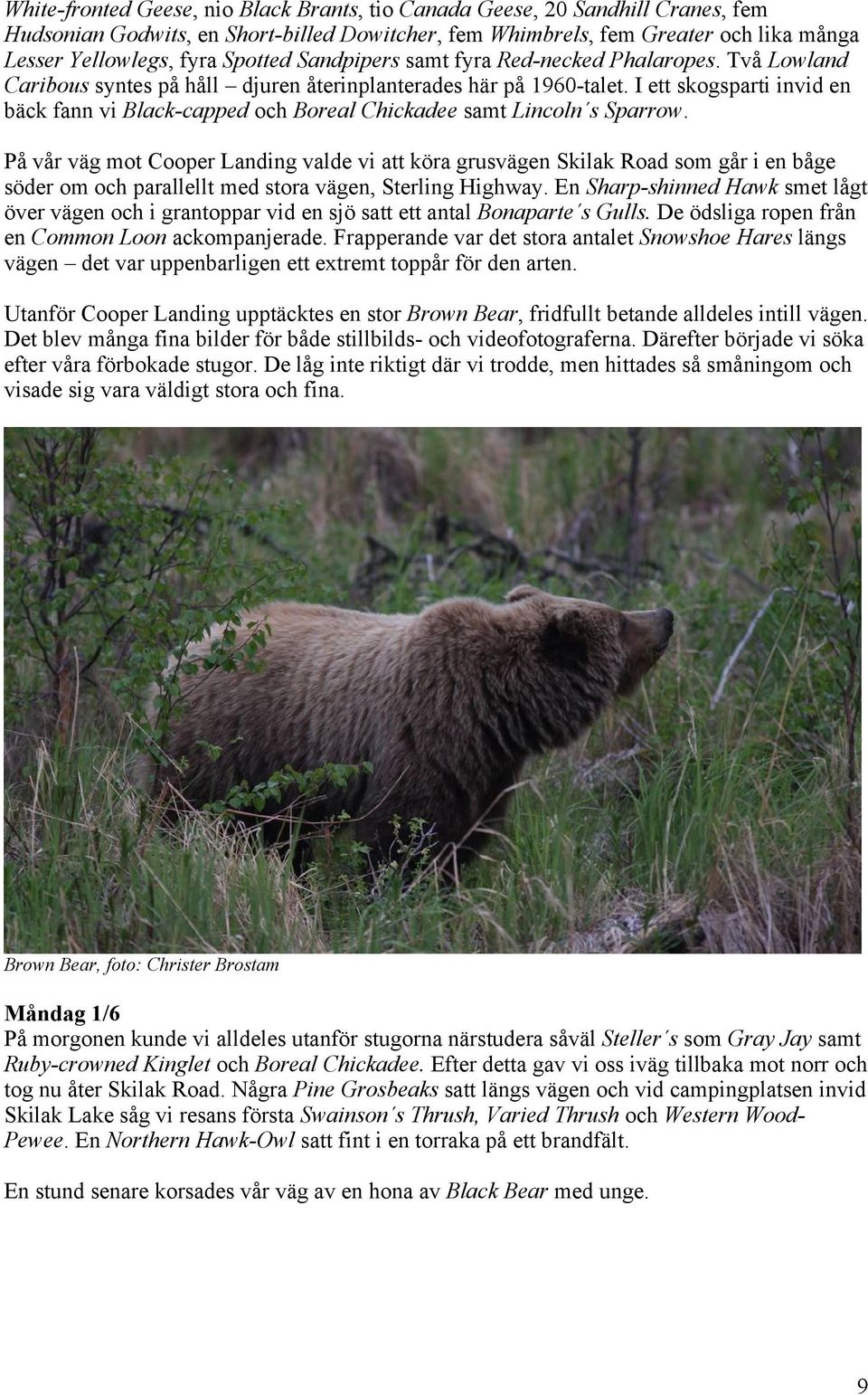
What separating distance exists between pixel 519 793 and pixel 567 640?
2.73 ft

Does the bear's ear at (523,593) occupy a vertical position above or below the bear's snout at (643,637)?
above

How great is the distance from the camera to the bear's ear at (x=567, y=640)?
6.11m

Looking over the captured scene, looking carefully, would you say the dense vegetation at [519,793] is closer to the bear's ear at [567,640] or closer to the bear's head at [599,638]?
the bear's head at [599,638]

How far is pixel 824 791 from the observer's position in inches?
221

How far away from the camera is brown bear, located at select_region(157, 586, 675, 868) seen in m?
5.88

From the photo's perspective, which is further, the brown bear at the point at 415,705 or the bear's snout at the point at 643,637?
the bear's snout at the point at 643,637

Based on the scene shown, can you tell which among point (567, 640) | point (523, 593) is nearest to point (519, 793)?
point (567, 640)

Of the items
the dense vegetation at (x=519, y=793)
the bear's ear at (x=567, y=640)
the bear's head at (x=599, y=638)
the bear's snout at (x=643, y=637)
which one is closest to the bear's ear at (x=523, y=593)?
the bear's head at (x=599, y=638)

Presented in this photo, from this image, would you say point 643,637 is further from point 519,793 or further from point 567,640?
point 519,793

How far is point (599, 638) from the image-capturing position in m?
6.23

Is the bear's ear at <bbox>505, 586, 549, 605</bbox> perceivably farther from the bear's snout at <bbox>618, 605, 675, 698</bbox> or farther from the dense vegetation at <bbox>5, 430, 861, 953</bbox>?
the dense vegetation at <bbox>5, 430, 861, 953</bbox>
